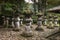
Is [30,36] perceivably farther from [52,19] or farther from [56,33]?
[52,19]

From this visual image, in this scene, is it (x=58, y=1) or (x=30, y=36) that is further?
(x=58, y=1)

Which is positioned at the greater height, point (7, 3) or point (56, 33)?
point (7, 3)

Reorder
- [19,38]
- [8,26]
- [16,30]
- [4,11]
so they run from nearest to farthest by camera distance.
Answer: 1. [19,38]
2. [16,30]
3. [8,26]
4. [4,11]

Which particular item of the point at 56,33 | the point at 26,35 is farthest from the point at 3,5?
the point at 56,33

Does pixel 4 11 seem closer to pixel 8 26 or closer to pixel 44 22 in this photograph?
pixel 8 26

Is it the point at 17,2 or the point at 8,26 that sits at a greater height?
the point at 17,2

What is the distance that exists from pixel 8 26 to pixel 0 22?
6.76 ft

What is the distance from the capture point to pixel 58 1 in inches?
660

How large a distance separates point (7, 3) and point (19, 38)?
265 inches

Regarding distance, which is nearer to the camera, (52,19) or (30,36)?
(30,36)

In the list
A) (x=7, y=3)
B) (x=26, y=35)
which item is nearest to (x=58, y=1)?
(x=7, y=3)

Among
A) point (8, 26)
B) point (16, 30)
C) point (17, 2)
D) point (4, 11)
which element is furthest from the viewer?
point (17, 2)

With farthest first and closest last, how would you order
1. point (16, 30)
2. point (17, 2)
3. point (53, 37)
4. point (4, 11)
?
point (17, 2)
point (4, 11)
point (16, 30)
point (53, 37)

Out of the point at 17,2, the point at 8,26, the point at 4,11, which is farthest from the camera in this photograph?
the point at 17,2
